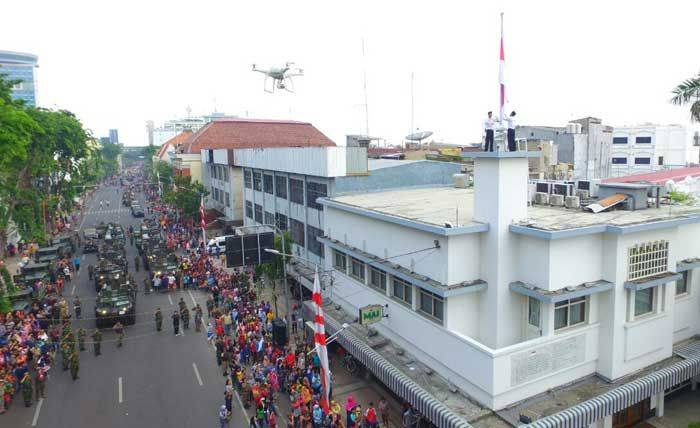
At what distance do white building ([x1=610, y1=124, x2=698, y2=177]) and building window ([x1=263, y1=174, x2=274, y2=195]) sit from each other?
53705 mm

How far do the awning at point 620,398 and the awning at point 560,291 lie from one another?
3104mm

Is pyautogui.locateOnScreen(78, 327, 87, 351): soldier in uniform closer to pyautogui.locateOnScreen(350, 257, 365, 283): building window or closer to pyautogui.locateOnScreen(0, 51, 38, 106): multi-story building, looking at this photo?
pyautogui.locateOnScreen(350, 257, 365, 283): building window

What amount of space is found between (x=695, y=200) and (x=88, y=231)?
55573 millimetres

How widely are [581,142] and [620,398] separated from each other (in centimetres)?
5097

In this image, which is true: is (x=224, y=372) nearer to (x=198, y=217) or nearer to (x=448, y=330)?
(x=448, y=330)

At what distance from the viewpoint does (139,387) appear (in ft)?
72.9

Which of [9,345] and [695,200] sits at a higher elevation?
[695,200]

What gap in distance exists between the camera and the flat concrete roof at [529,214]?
16.8m

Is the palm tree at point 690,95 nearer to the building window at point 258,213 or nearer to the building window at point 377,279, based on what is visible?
the building window at point 377,279

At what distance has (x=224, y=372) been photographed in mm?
23375

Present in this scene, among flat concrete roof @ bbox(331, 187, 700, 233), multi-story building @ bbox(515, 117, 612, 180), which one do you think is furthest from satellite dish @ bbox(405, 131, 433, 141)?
flat concrete roof @ bbox(331, 187, 700, 233)

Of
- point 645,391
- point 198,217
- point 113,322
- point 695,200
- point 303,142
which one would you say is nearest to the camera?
point 645,391

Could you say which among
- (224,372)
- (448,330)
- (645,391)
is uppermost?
(448,330)

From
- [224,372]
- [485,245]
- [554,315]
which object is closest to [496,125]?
[485,245]
